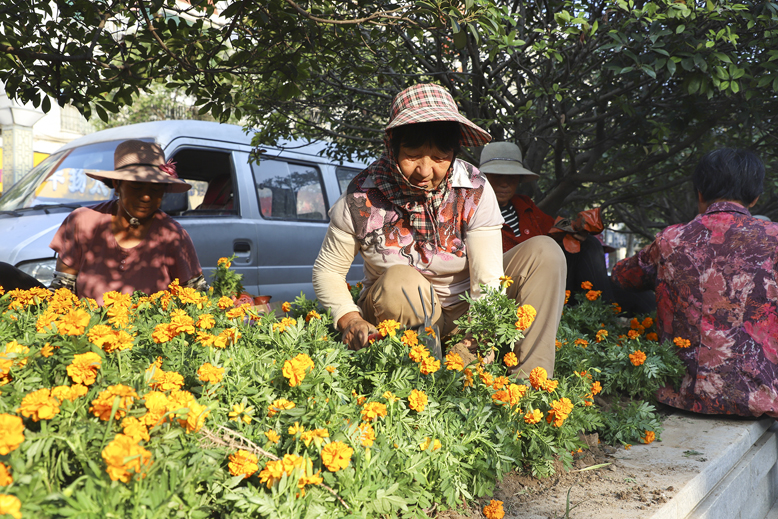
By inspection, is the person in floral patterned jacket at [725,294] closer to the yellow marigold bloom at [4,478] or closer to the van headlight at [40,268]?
the yellow marigold bloom at [4,478]

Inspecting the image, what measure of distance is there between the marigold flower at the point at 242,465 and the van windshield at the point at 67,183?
14.6 feet

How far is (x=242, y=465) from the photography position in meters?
1.33

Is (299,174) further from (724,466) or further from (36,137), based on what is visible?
(36,137)

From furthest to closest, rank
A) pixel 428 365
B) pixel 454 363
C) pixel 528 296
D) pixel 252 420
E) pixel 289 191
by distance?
pixel 289 191, pixel 528 296, pixel 454 363, pixel 428 365, pixel 252 420

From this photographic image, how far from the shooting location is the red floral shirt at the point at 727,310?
110 inches

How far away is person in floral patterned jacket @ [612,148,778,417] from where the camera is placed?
2795mm

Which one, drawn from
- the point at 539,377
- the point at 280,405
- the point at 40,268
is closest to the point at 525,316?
the point at 539,377

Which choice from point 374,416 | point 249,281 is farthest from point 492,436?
point 249,281

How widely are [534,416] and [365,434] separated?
0.69 meters

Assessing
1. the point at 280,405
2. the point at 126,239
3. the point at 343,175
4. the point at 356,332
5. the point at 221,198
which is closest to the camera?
the point at 280,405

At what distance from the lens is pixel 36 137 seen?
18219mm

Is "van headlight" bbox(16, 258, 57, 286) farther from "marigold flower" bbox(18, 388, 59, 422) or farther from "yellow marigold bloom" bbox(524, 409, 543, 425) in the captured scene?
"yellow marigold bloom" bbox(524, 409, 543, 425)

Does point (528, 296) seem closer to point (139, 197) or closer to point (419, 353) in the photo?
point (419, 353)

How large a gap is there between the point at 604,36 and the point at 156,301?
10.8 ft
